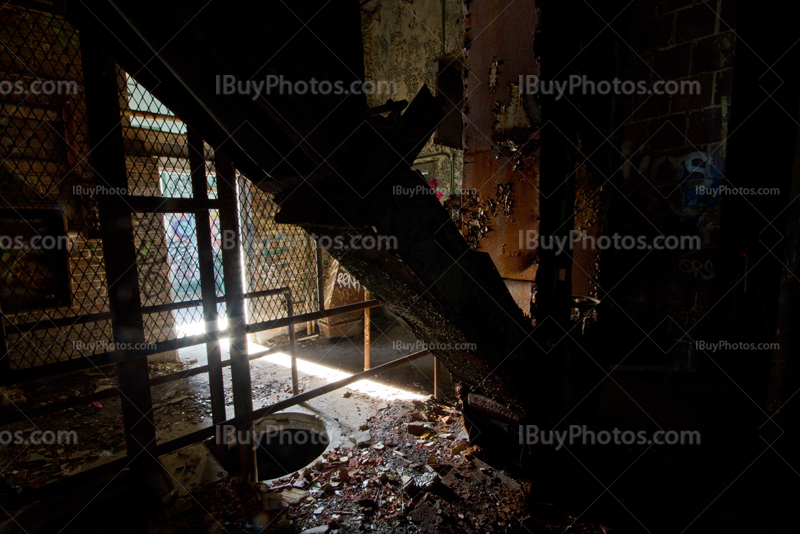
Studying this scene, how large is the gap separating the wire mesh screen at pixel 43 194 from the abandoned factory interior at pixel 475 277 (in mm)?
119

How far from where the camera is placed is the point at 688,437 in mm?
2506

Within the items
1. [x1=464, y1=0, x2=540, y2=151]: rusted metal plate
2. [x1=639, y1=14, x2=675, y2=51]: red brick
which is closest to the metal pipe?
[x1=464, y1=0, x2=540, y2=151]: rusted metal plate

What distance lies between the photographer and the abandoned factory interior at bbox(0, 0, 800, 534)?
44.2 inches

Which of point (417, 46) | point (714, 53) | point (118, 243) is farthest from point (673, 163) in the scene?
point (417, 46)

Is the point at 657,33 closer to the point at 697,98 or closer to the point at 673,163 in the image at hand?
the point at 697,98

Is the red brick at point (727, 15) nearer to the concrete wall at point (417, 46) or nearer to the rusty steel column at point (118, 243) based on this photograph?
the concrete wall at point (417, 46)

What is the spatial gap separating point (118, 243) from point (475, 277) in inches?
81.7

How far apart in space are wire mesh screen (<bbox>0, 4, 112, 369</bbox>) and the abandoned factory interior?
119mm

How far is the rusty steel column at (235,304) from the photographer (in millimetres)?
2422

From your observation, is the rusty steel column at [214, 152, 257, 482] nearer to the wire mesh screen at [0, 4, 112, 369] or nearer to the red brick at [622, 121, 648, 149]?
the wire mesh screen at [0, 4, 112, 369]

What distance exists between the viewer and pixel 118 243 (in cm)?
205

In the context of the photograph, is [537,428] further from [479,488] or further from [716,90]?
[716,90]

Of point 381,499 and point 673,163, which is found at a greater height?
point 673,163

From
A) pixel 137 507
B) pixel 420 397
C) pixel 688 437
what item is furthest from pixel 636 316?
pixel 137 507
